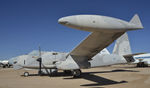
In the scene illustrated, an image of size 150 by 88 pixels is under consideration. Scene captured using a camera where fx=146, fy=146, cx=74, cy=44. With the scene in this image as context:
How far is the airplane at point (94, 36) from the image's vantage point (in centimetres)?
688

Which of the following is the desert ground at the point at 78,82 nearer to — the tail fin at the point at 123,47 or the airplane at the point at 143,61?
the tail fin at the point at 123,47

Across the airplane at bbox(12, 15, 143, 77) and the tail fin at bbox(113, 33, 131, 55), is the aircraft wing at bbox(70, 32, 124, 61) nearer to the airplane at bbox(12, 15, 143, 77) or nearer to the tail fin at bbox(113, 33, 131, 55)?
the airplane at bbox(12, 15, 143, 77)

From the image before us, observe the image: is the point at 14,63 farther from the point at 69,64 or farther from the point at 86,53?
the point at 86,53

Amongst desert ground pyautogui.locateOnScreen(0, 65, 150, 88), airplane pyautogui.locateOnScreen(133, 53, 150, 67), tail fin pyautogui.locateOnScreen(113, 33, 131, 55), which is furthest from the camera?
airplane pyautogui.locateOnScreen(133, 53, 150, 67)

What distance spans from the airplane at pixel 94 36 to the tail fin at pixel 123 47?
4887mm

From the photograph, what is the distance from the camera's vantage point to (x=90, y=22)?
6.92 meters

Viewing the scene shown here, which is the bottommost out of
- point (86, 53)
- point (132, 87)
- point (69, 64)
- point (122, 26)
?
point (132, 87)

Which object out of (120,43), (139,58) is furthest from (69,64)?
(139,58)

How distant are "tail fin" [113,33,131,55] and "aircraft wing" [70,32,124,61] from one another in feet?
33.4

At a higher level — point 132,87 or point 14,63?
point 14,63

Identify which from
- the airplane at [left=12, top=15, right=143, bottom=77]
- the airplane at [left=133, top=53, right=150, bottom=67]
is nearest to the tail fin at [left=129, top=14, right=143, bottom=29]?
the airplane at [left=12, top=15, right=143, bottom=77]

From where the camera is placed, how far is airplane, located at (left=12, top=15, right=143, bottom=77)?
6.88 metres

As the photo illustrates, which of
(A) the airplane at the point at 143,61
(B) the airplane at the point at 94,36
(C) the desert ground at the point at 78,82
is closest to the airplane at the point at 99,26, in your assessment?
(B) the airplane at the point at 94,36

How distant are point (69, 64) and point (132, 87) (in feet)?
18.7
